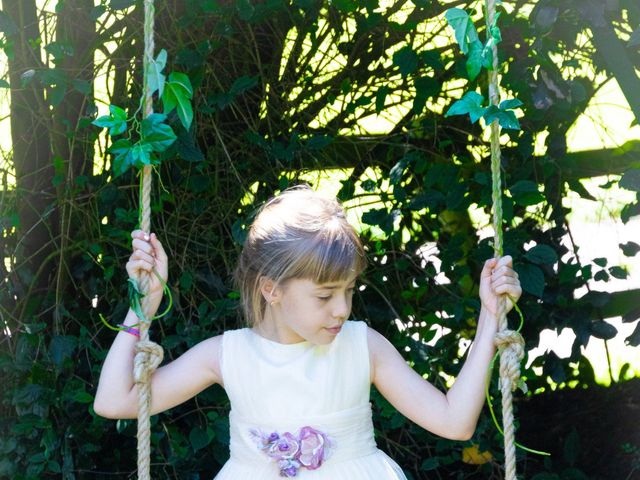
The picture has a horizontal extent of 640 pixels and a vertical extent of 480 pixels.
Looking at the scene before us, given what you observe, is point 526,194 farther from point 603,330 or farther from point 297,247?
point 297,247

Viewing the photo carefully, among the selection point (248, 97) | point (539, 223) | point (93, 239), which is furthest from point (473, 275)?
point (93, 239)

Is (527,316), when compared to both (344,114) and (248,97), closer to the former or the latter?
(344,114)

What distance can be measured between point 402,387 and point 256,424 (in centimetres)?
30

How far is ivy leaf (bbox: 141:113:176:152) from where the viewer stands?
1854 mm

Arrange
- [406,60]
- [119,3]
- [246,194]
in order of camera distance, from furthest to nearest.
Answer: [246,194]
[406,60]
[119,3]

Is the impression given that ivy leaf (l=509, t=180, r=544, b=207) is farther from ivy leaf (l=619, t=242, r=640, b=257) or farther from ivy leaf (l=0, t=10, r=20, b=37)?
ivy leaf (l=0, t=10, r=20, b=37)

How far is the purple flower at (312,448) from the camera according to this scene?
2.01 meters

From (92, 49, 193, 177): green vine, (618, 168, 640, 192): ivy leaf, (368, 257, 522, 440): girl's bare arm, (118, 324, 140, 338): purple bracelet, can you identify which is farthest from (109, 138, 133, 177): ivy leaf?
(618, 168, 640, 192): ivy leaf

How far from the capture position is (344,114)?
3.11m

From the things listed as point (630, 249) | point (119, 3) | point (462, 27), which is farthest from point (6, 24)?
point (630, 249)

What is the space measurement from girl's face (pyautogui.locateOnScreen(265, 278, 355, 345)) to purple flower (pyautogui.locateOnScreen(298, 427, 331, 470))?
18 centimetres

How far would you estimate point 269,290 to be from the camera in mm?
2072

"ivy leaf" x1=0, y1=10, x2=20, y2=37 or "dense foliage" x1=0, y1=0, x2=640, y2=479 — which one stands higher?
"ivy leaf" x1=0, y1=10, x2=20, y2=37

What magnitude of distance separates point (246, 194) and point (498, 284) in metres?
1.25
